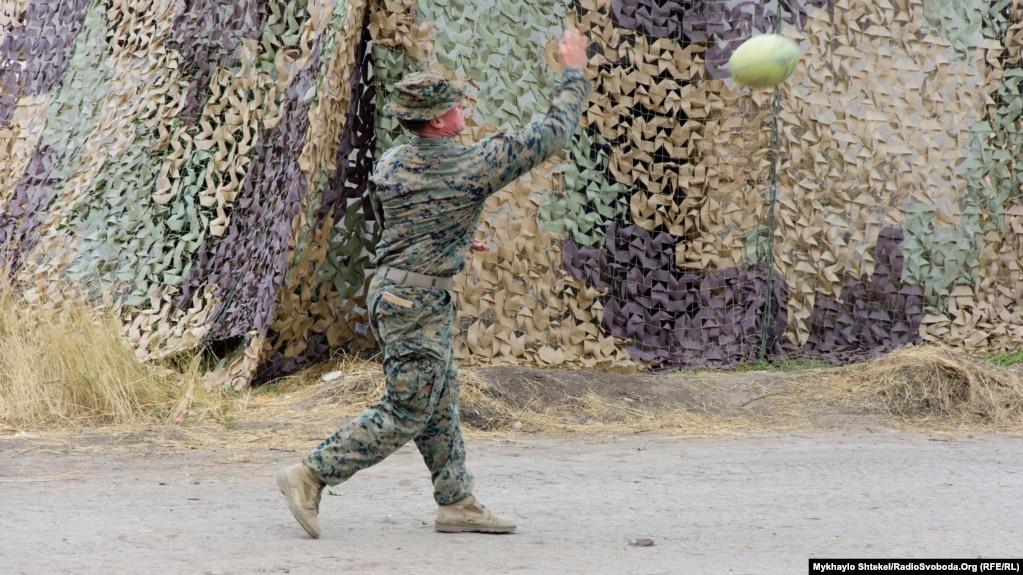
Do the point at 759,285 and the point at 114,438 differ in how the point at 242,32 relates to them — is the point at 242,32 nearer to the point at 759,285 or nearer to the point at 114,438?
the point at 114,438

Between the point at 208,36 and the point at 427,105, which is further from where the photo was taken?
the point at 208,36

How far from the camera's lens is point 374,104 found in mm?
7801

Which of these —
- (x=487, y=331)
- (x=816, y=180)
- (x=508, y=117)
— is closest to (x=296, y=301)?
(x=487, y=331)

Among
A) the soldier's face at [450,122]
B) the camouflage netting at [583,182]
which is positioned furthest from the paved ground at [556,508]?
the camouflage netting at [583,182]

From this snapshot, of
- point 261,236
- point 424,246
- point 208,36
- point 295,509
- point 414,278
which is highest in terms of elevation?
point 208,36

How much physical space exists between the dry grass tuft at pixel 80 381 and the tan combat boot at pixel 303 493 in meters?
2.79

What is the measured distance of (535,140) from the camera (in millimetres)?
4215

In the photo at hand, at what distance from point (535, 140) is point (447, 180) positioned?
39 cm

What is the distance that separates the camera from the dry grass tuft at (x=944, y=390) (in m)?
7.26

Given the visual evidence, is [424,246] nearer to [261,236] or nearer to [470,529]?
[470,529]

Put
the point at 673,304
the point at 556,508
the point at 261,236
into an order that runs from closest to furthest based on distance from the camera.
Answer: the point at 556,508, the point at 261,236, the point at 673,304

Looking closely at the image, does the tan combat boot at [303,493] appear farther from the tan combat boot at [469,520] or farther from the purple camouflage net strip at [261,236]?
the purple camouflage net strip at [261,236]

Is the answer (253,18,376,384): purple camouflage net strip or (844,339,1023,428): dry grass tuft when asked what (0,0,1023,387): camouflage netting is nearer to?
(253,18,376,384): purple camouflage net strip

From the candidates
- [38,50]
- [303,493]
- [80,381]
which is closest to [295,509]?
[303,493]
